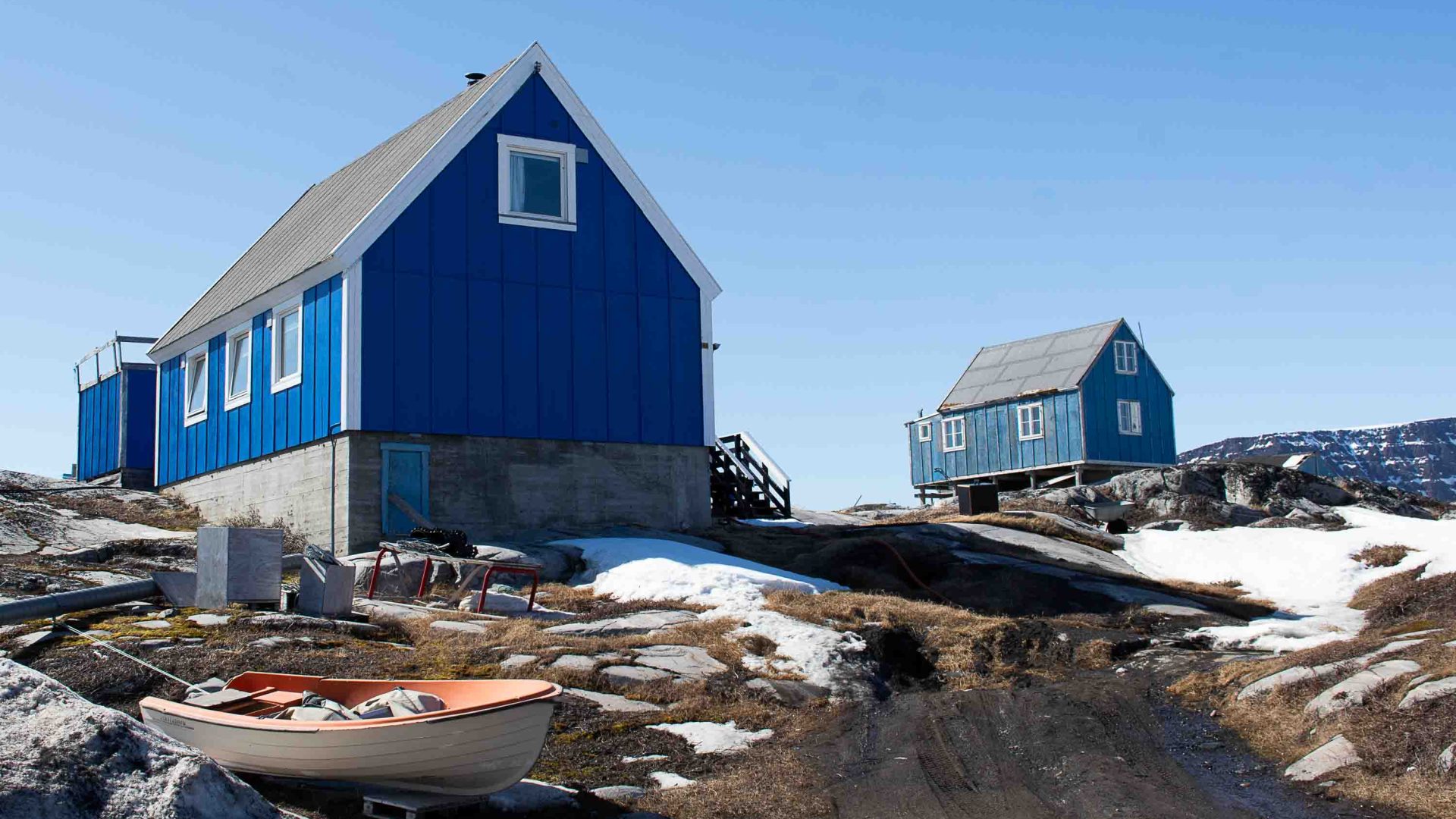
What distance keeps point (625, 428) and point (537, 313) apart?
2.41m

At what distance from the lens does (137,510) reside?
83.4ft

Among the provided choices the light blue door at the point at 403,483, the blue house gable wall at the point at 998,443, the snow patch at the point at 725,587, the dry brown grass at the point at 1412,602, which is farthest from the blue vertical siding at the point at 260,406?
the blue house gable wall at the point at 998,443

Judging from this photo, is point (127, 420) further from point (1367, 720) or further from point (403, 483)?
point (1367, 720)

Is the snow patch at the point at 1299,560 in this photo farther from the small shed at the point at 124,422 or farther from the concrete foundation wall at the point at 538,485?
the small shed at the point at 124,422

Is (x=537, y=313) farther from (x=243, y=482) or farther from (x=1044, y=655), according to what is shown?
(x=1044, y=655)

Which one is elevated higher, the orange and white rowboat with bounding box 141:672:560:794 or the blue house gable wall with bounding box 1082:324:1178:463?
the blue house gable wall with bounding box 1082:324:1178:463

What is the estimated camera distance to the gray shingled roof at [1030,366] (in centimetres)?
4238

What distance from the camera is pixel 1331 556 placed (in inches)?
934

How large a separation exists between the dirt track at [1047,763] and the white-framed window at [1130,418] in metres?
30.1

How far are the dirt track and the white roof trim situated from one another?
482 inches

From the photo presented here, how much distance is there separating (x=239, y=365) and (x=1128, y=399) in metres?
27.6

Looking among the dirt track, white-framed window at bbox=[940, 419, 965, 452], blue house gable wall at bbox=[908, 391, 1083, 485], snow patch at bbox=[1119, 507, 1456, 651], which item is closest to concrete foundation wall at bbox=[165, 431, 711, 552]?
snow patch at bbox=[1119, 507, 1456, 651]

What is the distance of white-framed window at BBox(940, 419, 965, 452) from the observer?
45938mm

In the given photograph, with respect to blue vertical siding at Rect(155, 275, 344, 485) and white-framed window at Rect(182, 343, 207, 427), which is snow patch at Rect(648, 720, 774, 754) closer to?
blue vertical siding at Rect(155, 275, 344, 485)
